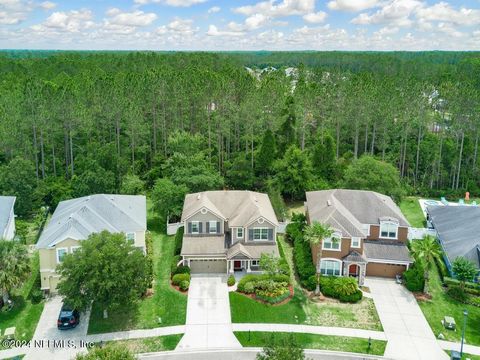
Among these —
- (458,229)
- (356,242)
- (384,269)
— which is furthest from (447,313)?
(458,229)

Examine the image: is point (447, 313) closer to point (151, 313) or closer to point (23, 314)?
point (151, 313)

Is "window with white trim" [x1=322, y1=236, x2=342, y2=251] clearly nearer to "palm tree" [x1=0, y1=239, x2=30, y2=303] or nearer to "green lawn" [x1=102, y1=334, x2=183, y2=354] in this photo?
"green lawn" [x1=102, y1=334, x2=183, y2=354]

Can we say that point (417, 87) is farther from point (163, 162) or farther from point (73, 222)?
point (73, 222)

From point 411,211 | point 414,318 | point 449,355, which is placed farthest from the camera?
point 411,211

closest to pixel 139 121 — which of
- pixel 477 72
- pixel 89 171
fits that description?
pixel 89 171

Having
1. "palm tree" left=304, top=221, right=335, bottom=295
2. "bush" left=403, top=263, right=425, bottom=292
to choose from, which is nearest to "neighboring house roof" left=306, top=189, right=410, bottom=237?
"palm tree" left=304, top=221, right=335, bottom=295

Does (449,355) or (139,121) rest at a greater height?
(139,121)
